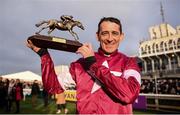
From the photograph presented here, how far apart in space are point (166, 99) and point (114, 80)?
41.6 ft

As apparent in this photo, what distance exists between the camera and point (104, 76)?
7.87ft

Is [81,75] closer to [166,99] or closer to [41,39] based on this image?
[41,39]

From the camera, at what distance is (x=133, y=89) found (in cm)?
246

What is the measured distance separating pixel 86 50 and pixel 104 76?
A: 0.86 ft

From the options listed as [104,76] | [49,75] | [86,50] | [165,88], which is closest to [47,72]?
[49,75]

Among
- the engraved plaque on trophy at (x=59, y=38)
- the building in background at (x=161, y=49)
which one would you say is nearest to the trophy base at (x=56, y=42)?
the engraved plaque on trophy at (x=59, y=38)

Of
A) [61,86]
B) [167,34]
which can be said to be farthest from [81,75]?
[167,34]

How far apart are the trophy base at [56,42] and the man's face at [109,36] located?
0.72 feet

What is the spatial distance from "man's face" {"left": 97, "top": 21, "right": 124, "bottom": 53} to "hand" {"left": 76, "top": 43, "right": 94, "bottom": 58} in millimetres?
204

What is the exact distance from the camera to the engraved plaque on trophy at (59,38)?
261cm

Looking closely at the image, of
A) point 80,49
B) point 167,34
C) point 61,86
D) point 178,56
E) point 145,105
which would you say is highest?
point 167,34

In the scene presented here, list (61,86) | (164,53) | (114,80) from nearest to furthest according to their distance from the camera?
(114,80)
(61,86)
(164,53)

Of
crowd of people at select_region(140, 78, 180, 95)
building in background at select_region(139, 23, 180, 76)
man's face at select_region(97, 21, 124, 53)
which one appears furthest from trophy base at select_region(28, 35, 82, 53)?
building in background at select_region(139, 23, 180, 76)

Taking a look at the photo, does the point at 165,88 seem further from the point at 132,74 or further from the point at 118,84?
the point at 118,84
